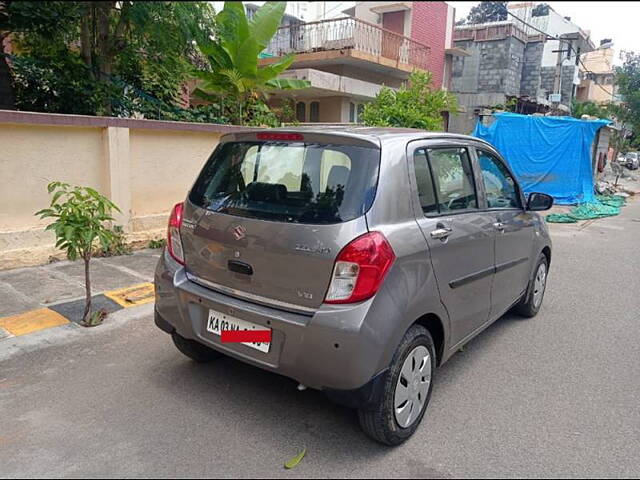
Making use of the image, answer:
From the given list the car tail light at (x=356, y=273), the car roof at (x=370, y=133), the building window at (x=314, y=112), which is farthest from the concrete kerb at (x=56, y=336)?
the building window at (x=314, y=112)

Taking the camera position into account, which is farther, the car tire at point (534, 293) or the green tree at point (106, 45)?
the car tire at point (534, 293)

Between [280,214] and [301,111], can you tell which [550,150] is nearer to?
[301,111]

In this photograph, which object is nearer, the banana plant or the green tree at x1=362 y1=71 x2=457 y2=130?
the banana plant

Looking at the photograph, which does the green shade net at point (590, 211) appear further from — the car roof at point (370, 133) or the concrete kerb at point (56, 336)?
the concrete kerb at point (56, 336)

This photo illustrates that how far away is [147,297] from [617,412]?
402 cm

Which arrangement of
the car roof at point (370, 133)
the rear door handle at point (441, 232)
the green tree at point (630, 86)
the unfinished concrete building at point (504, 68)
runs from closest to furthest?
the car roof at point (370, 133) < the rear door handle at point (441, 232) < the green tree at point (630, 86) < the unfinished concrete building at point (504, 68)

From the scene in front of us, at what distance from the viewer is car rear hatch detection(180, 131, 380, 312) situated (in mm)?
2480

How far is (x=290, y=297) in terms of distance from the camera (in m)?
2.55

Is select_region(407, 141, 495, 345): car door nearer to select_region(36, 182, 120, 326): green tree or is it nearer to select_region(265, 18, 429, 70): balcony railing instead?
select_region(36, 182, 120, 326): green tree

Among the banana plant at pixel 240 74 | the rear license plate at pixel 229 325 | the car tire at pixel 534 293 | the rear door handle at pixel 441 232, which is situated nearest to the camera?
the rear license plate at pixel 229 325

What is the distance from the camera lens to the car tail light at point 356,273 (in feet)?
7.89

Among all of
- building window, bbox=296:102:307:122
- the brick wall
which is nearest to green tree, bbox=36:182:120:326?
building window, bbox=296:102:307:122

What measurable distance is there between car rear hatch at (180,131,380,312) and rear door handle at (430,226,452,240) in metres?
0.53

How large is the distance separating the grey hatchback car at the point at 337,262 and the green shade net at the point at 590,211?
9.10 metres
